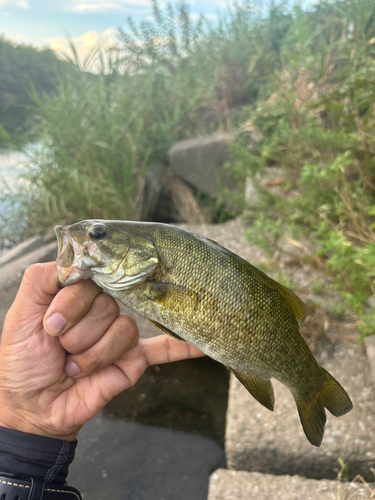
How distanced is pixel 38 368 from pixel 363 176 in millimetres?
2970

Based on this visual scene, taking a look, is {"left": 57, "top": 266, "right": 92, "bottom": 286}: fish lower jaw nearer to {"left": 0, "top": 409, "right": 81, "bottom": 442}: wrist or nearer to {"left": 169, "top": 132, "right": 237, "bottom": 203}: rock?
{"left": 0, "top": 409, "right": 81, "bottom": 442}: wrist

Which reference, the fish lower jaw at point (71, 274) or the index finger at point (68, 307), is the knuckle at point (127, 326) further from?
the fish lower jaw at point (71, 274)

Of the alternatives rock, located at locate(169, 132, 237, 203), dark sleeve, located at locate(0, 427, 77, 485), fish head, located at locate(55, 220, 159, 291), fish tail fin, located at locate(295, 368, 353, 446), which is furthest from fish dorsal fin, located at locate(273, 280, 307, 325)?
rock, located at locate(169, 132, 237, 203)

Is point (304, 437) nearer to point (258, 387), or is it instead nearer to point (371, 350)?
point (371, 350)

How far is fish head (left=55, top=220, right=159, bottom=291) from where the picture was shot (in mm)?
1429

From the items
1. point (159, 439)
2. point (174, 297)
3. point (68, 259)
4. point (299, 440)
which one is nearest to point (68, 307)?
point (68, 259)

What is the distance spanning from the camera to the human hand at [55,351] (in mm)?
1521

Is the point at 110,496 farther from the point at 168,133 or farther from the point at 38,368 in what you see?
the point at 168,133

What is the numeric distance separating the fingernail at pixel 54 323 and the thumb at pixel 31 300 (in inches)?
7.6

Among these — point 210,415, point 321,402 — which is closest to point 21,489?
point 321,402

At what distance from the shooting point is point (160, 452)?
312 centimetres

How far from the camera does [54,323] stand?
56.7 inches

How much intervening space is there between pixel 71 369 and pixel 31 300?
38 cm

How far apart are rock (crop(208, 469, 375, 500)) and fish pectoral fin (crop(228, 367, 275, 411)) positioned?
3.08ft
